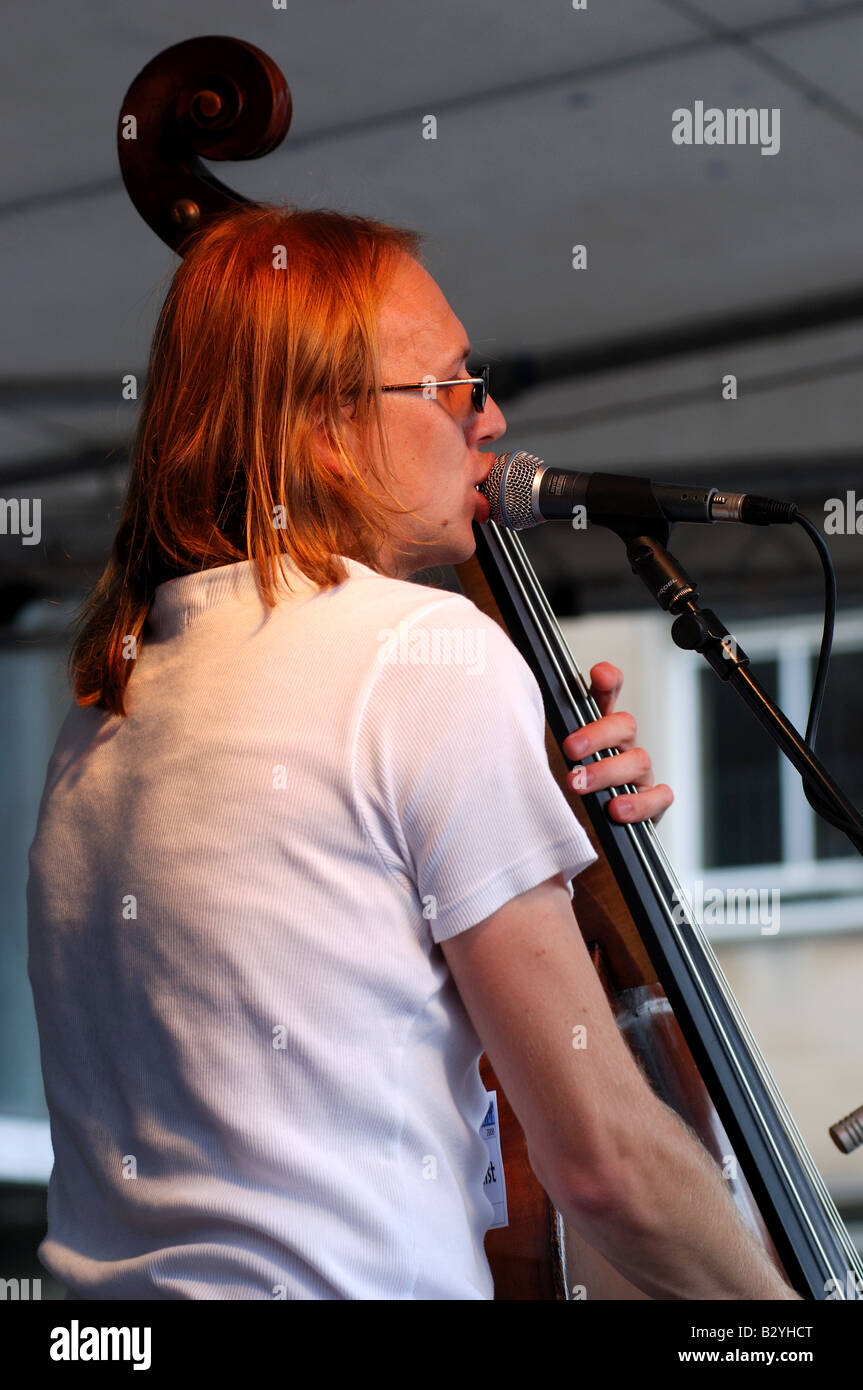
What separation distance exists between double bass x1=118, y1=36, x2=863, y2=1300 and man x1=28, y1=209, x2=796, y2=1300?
6.9 inches

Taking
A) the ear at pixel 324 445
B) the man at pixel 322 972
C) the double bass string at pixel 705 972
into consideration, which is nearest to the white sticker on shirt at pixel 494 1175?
the man at pixel 322 972

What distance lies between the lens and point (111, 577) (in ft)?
3.43

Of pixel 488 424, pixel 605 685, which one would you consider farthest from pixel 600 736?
pixel 488 424

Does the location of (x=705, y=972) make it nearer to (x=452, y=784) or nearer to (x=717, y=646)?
→ (x=717, y=646)

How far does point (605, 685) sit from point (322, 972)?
0.56 metres

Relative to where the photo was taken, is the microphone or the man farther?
the microphone

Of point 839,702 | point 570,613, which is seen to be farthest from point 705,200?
point 839,702

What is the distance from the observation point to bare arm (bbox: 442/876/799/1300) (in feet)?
2.56

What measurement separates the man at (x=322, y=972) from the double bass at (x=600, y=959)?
175 mm

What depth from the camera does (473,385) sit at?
106 centimetres

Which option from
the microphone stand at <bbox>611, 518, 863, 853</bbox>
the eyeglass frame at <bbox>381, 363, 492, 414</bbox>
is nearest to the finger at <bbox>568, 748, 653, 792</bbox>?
the microphone stand at <bbox>611, 518, 863, 853</bbox>

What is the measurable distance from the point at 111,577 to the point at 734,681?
53cm

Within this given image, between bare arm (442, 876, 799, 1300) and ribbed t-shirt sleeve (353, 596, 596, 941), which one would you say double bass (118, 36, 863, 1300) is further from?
ribbed t-shirt sleeve (353, 596, 596, 941)
